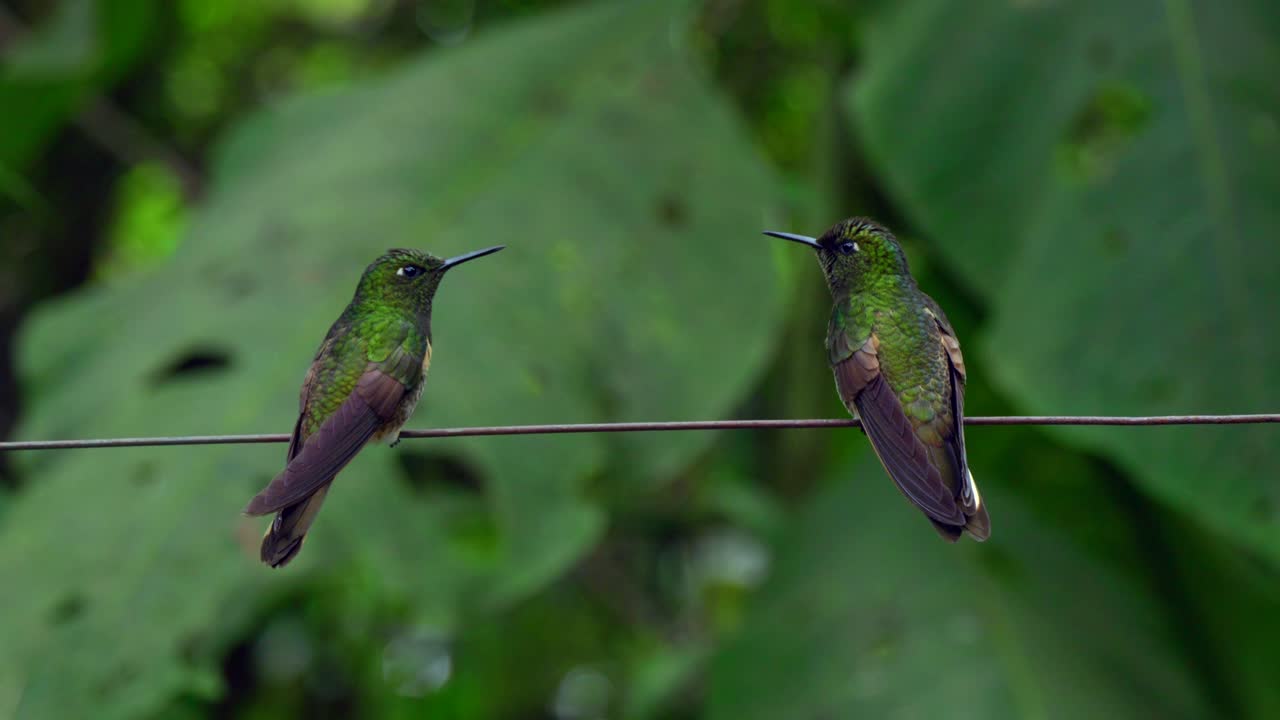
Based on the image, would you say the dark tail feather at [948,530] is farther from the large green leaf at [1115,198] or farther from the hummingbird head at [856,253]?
the large green leaf at [1115,198]

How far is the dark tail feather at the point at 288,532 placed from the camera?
878 millimetres

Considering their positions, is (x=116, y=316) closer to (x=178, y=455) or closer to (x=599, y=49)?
(x=178, y=455)

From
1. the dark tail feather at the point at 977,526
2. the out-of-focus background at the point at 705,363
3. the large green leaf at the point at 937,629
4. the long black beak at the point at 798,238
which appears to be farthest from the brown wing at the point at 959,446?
the large green leaf at the point at 937,629

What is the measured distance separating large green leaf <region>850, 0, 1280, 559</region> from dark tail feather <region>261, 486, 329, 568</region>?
7.65 feet

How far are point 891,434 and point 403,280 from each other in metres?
0.50

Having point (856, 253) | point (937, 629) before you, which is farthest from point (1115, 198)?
point (856, 253)

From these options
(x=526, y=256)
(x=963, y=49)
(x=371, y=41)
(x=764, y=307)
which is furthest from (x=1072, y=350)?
(x=371, y=41)

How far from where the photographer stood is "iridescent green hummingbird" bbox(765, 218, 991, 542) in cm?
96

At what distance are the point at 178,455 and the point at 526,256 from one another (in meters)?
1.08

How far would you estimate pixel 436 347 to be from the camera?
3.26 metres

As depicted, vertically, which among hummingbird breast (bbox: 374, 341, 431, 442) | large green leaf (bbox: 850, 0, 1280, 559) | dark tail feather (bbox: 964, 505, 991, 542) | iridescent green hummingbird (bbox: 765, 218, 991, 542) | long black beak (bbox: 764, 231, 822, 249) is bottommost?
large green leaf (bbox: 850, 0, 1280, 559)

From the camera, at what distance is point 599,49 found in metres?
4.35

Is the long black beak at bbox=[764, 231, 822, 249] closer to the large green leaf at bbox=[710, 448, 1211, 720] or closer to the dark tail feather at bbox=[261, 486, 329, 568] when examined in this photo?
the dark tail feather at bbox=[261, 486, 329, 568]

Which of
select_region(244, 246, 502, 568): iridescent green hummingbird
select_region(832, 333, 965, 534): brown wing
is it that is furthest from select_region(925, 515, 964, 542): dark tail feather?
select_region(244, 246, 502, 568): iridescent green hummingbird
